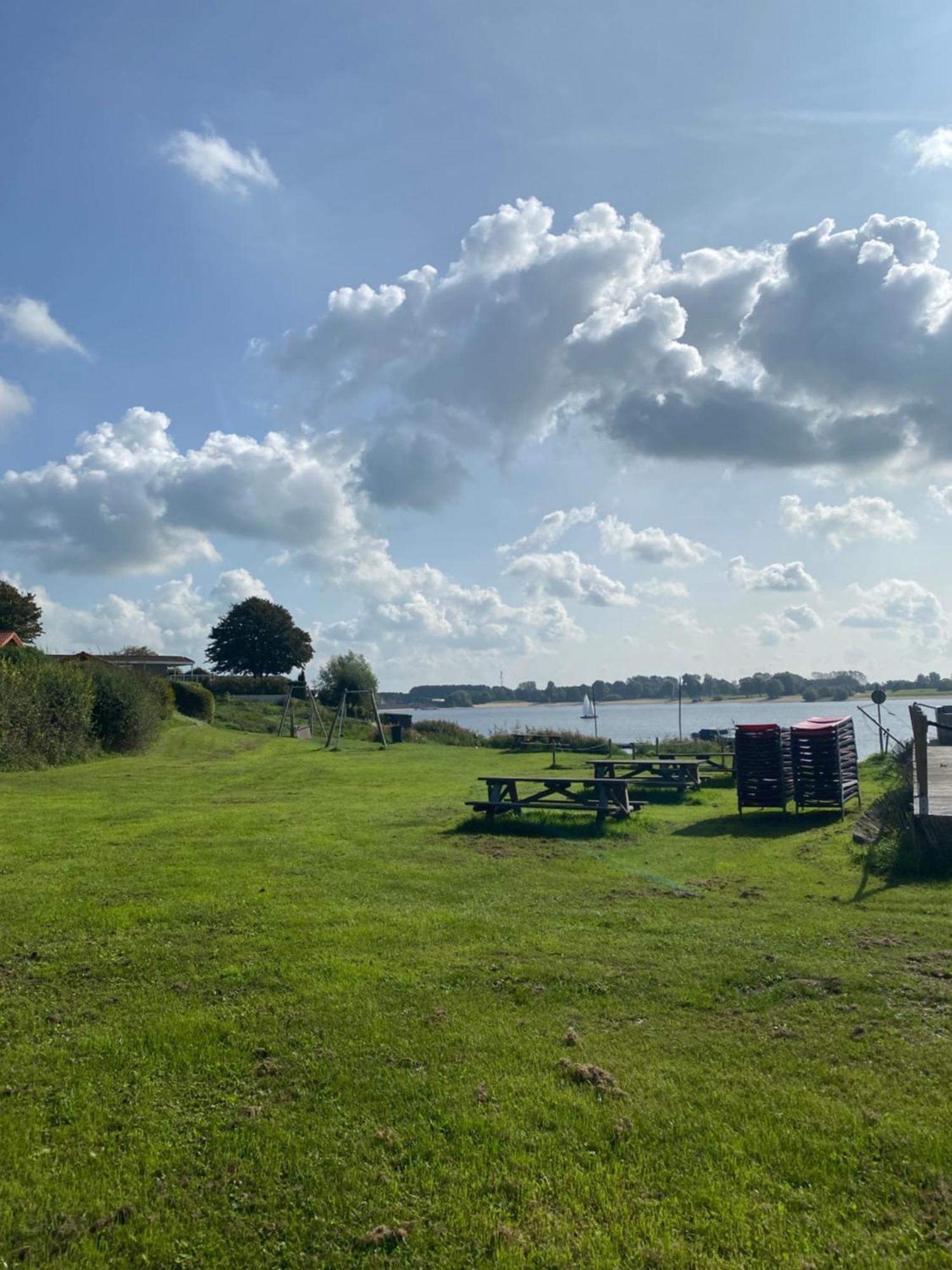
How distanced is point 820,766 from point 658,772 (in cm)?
492

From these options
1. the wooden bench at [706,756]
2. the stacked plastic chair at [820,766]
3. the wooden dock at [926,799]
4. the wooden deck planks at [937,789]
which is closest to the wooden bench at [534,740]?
the wooden bench at [706,756]

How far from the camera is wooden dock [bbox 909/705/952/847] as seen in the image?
1035cm

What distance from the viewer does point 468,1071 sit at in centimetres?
465

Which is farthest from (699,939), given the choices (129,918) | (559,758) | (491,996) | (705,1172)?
(559,758)

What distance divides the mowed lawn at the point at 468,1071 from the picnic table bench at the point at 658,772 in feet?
24.4

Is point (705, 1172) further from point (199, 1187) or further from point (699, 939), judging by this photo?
point (699, 939)

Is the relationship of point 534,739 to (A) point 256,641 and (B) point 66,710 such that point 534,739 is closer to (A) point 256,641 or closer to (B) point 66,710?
(B) point 66,710

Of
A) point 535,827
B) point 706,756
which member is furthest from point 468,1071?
point 706,756

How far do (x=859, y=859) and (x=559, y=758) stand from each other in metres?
21.2

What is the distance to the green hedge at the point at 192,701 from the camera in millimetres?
45375

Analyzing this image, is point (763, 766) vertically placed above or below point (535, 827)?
above

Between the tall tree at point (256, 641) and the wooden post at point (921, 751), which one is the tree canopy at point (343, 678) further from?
the wooden post at point (921, 751)

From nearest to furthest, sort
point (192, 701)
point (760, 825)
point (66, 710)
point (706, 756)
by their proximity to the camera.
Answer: point (760, 825) < point (66, 710) < point (706, 756) < point (192, 701)

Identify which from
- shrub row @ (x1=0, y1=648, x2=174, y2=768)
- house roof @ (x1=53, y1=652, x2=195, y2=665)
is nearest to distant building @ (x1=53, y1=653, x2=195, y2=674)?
house roof @ (x1=53, y1=652, x2=195, y2=665)
